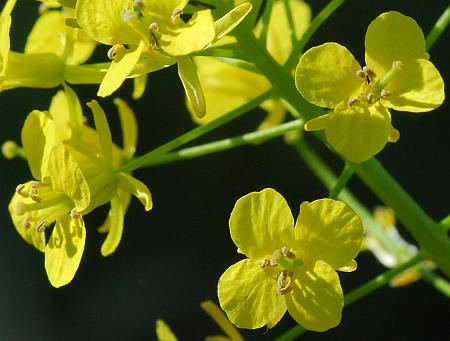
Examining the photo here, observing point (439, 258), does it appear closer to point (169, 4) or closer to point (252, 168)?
point (169, 4)

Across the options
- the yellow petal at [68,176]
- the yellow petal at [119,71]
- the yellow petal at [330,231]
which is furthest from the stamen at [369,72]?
the yellow petal at [68,176]

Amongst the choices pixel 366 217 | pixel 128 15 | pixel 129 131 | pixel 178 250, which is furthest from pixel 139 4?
pixel 178 250

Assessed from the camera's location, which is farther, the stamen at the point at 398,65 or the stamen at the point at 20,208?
the stamen at the point at 20,208

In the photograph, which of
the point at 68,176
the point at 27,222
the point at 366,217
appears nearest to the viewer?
the point at 68,176

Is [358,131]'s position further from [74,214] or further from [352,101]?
[74,214]

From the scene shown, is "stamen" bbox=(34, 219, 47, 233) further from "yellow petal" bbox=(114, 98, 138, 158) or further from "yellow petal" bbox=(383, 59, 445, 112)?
"yellow petal" bbox=(383, 59, 445, 112)

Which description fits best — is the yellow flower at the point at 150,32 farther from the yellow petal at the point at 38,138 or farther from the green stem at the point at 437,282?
the green stem at the point at 437,282

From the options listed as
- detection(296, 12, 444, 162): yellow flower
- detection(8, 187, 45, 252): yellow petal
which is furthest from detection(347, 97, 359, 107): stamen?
detection(8, 187, 45, 252): yellow petal

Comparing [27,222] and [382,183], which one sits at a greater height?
[382,183]
